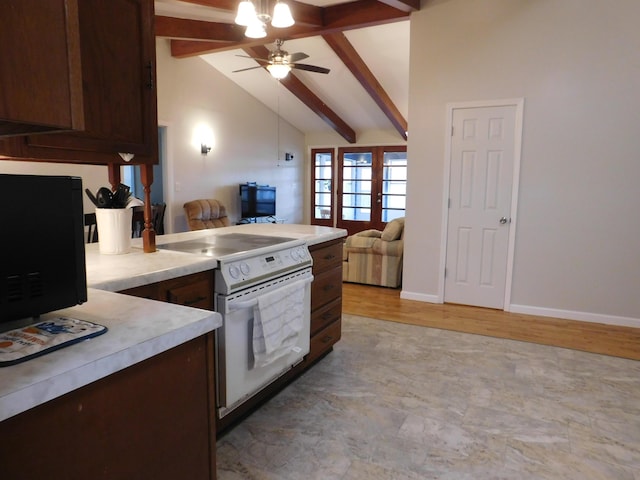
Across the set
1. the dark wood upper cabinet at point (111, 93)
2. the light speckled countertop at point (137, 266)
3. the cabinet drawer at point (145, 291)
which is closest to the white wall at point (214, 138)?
the light speckled countertop at point (137, 266)

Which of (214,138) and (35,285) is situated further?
(214,138)

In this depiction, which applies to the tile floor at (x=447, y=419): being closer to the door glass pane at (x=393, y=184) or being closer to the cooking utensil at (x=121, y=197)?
the cooking utensil at (x=121, y=197)

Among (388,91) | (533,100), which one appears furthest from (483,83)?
(388,91)

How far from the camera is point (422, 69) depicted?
454cm

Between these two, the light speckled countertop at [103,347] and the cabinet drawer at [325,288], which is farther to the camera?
the cabinet drawer at [325,288]

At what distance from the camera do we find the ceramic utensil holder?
199 cm

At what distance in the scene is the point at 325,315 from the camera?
305 cm

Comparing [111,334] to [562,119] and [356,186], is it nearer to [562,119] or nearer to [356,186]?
[562,119]

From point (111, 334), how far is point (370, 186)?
877 cm

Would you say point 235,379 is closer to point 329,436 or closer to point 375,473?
point 329,436

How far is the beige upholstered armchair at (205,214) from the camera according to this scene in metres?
Answer: 6.55

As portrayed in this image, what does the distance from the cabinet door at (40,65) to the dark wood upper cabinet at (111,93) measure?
2.28 ft

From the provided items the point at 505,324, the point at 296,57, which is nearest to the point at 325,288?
the point at 505,324

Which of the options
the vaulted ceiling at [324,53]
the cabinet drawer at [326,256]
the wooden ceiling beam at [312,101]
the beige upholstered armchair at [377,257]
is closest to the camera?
the cabinet drawer at [326,256]
